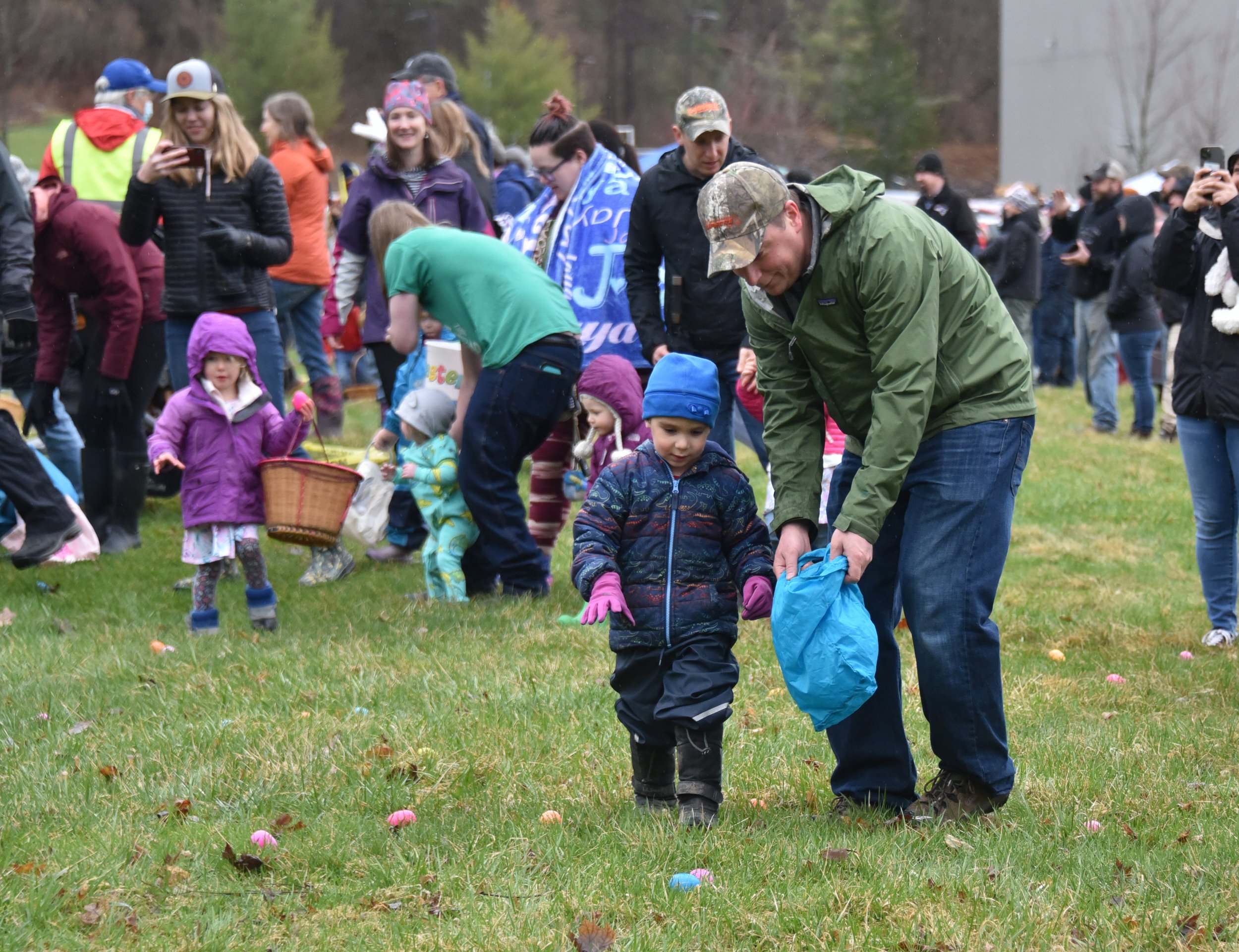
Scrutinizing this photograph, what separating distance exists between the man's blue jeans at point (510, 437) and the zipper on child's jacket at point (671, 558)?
282 centimetres

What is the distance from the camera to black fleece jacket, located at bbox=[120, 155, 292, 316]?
766 centimetres

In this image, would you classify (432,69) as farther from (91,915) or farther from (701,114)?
(91,915)

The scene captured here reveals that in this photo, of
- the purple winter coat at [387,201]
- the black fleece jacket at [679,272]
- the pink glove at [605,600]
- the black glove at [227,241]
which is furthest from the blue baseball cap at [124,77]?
the pink glove at [605,600]

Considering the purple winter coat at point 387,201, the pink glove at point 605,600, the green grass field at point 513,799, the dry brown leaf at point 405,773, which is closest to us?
the green grass field at point 513,799

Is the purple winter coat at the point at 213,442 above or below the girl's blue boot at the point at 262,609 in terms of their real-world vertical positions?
above

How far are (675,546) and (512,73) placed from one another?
5244cm

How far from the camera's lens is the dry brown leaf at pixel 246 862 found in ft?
12.7

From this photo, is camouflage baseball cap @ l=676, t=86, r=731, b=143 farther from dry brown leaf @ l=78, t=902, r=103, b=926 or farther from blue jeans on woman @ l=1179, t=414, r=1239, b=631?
dry brown leaf @ l=78, t=902, r=103, b=926

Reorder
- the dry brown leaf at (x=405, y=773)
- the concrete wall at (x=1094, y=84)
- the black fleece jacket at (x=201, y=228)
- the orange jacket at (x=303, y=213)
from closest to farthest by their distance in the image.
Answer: the dry brown leaf at (x=405, y=773), the black fleece jacket at (x=201, y=228), the orange jacket at (x=303, y=213), the concrete wall at (x=1094, y=84)

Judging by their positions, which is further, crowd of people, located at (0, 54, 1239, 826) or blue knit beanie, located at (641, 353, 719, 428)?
blue knit beanie, located at (641, 353, 719, 428)

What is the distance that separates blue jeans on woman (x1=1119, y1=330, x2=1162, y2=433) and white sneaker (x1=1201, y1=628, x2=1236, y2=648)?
282 inches

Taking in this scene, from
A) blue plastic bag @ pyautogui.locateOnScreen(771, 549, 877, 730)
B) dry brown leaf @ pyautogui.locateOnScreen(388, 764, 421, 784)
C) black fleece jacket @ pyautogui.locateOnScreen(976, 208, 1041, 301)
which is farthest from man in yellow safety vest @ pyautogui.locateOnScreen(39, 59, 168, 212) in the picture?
black fleece jacket @ pyautogui.locateOnScreen(976, 208, 1041, 301)

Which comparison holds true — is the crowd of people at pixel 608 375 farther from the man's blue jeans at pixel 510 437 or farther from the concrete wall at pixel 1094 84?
the concrete wall at pixel 1094 84

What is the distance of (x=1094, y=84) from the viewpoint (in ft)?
150
